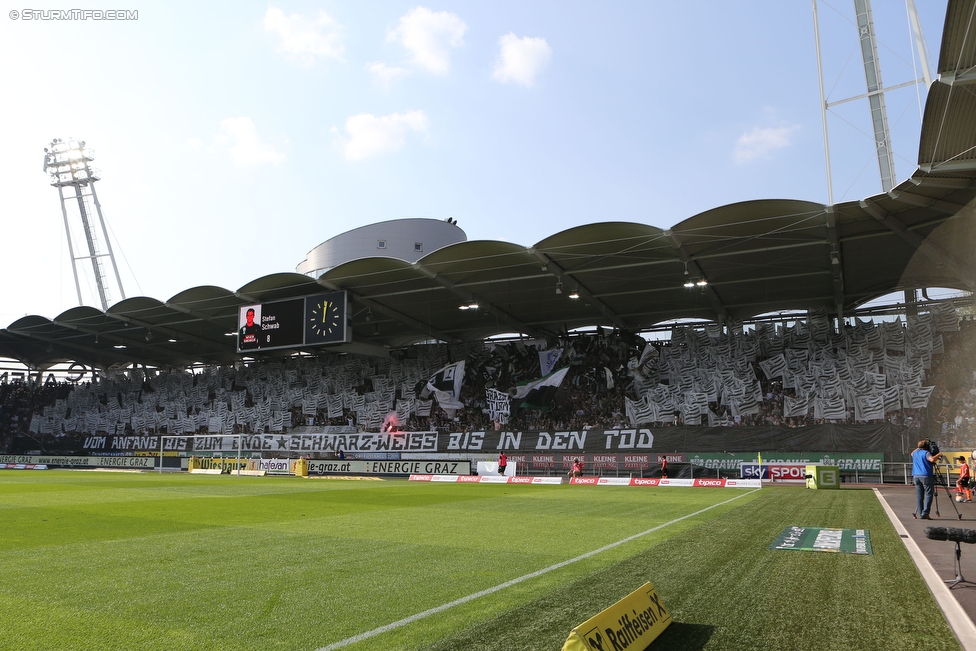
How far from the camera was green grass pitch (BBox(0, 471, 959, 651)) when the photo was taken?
490 cm

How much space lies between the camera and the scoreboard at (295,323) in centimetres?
3575

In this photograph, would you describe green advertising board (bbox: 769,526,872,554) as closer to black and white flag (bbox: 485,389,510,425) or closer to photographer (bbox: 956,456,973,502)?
photographer (bbox: 956,456,973,502)

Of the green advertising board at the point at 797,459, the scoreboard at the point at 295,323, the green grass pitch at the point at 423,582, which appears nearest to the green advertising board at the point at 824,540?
the green grass pitch at the point at 423,582

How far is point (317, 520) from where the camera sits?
12742 mm

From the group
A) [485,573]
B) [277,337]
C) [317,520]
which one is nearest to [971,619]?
[485,573]

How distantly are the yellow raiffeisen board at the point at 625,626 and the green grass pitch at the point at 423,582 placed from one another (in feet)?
0.49

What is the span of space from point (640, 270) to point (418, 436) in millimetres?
16860

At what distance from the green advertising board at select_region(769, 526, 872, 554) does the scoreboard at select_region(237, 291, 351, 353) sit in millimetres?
27126

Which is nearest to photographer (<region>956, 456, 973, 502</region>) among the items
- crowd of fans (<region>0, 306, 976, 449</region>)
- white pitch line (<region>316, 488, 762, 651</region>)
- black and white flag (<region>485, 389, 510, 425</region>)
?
crowd of fans (<region>0, 306, 976, 449</region>)

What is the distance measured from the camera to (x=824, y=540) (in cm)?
998

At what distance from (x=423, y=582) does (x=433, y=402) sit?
37794 mm

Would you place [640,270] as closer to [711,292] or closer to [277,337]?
[711,292]

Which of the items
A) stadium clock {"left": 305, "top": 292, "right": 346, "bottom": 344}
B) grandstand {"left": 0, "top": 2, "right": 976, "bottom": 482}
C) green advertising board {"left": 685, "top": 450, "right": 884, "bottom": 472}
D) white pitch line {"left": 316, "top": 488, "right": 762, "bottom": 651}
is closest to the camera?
white pitch line {"left": 316, "top": 488, "right": 762, "bottom": 651}

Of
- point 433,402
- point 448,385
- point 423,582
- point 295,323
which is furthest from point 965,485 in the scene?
point 433,402
